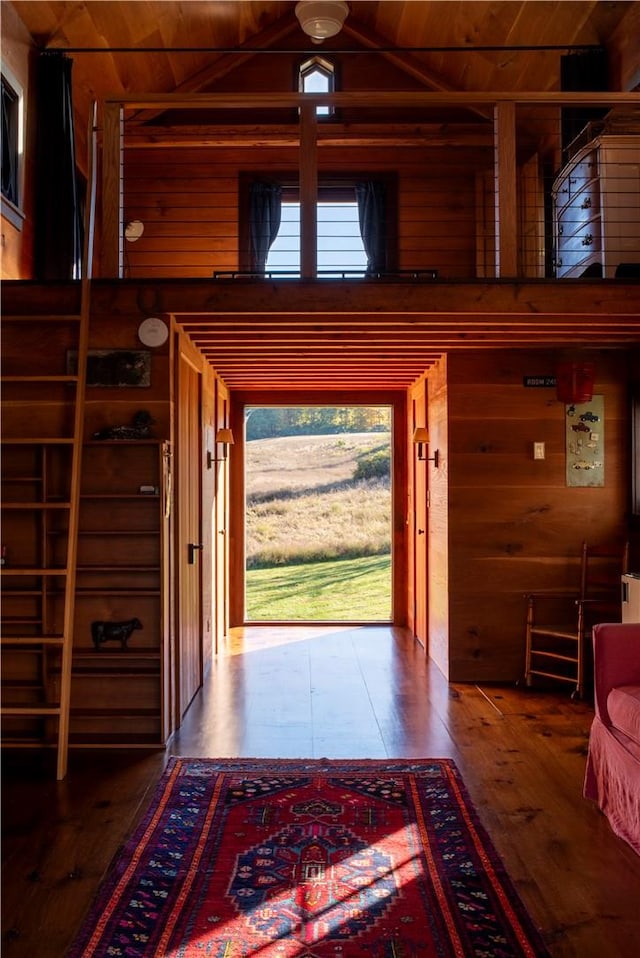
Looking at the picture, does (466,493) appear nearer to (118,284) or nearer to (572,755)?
(572,755)

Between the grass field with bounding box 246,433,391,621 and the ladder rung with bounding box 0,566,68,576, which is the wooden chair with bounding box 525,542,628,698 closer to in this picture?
the ladder rung with bounding box 0,566,68,576

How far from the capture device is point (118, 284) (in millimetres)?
4062

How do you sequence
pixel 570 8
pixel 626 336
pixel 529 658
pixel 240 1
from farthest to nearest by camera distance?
1. pixel 240 1
2. pixel 570 8
3. pixel 529 658
4. pixel 626 336

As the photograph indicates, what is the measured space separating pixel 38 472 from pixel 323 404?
3798 millimetres

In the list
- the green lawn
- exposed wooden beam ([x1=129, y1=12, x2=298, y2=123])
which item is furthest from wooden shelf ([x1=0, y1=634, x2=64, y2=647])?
exposed wooden beam ([x1=129, y1=12, x2=298, y2=123])

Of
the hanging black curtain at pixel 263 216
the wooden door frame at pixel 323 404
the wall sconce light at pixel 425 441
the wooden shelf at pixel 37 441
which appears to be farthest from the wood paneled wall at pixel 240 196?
the wooden shelf at pixel 37 441

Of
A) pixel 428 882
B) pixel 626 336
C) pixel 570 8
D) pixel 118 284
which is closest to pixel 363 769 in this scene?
pixel 428 882

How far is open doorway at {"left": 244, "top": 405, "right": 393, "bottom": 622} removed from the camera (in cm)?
1008

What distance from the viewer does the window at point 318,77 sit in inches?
281

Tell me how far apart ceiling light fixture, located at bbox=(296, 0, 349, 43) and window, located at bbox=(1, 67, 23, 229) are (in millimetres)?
2608

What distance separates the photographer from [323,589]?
983 centimetres

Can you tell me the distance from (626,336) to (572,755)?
8.61 ft

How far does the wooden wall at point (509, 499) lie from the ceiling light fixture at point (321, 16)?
347cm

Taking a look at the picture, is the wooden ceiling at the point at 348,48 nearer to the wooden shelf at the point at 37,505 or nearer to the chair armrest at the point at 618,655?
the wooden shelf at the point at 37,505
